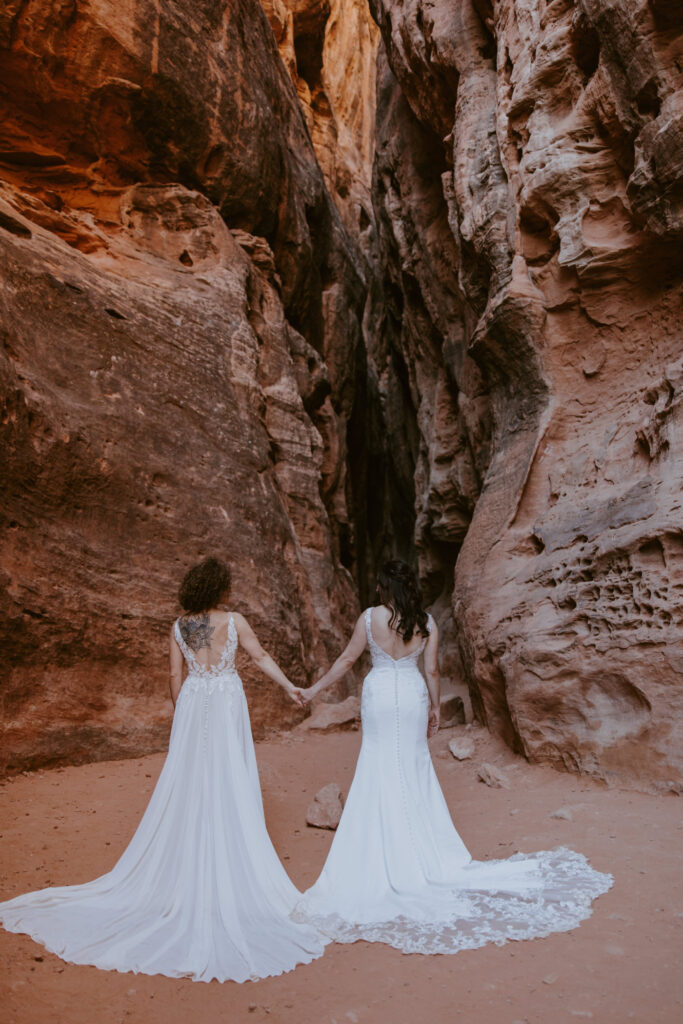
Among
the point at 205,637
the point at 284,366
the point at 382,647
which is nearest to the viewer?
the point at 205,637

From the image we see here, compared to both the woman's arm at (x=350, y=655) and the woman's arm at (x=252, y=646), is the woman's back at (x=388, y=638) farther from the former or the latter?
the woman's arm at (x=252, y=646)

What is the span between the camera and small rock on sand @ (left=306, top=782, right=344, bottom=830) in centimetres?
570

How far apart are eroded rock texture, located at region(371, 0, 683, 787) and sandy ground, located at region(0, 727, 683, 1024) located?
117 centimetres

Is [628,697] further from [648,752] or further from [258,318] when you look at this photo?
[258,318]

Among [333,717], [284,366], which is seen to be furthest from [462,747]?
[284,366]

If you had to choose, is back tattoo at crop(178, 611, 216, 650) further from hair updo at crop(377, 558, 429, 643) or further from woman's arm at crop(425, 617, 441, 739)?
woman's arm at crop(425, 617, 441, 739)

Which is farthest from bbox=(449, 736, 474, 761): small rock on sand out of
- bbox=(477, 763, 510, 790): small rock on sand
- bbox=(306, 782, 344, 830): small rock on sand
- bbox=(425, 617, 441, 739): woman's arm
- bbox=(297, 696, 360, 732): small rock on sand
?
bbox=(425, 617, 441, 739): woman's arm

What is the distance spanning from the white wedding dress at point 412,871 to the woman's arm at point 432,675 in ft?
0.29

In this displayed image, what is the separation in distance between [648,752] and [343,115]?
27.2 m

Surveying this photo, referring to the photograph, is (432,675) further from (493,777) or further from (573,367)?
(573,367)

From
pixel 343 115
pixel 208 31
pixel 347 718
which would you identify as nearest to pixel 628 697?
pixel 347 718

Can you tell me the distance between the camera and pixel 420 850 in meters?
4.18

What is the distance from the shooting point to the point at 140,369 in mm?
8586

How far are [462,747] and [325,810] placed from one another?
2263 mm
